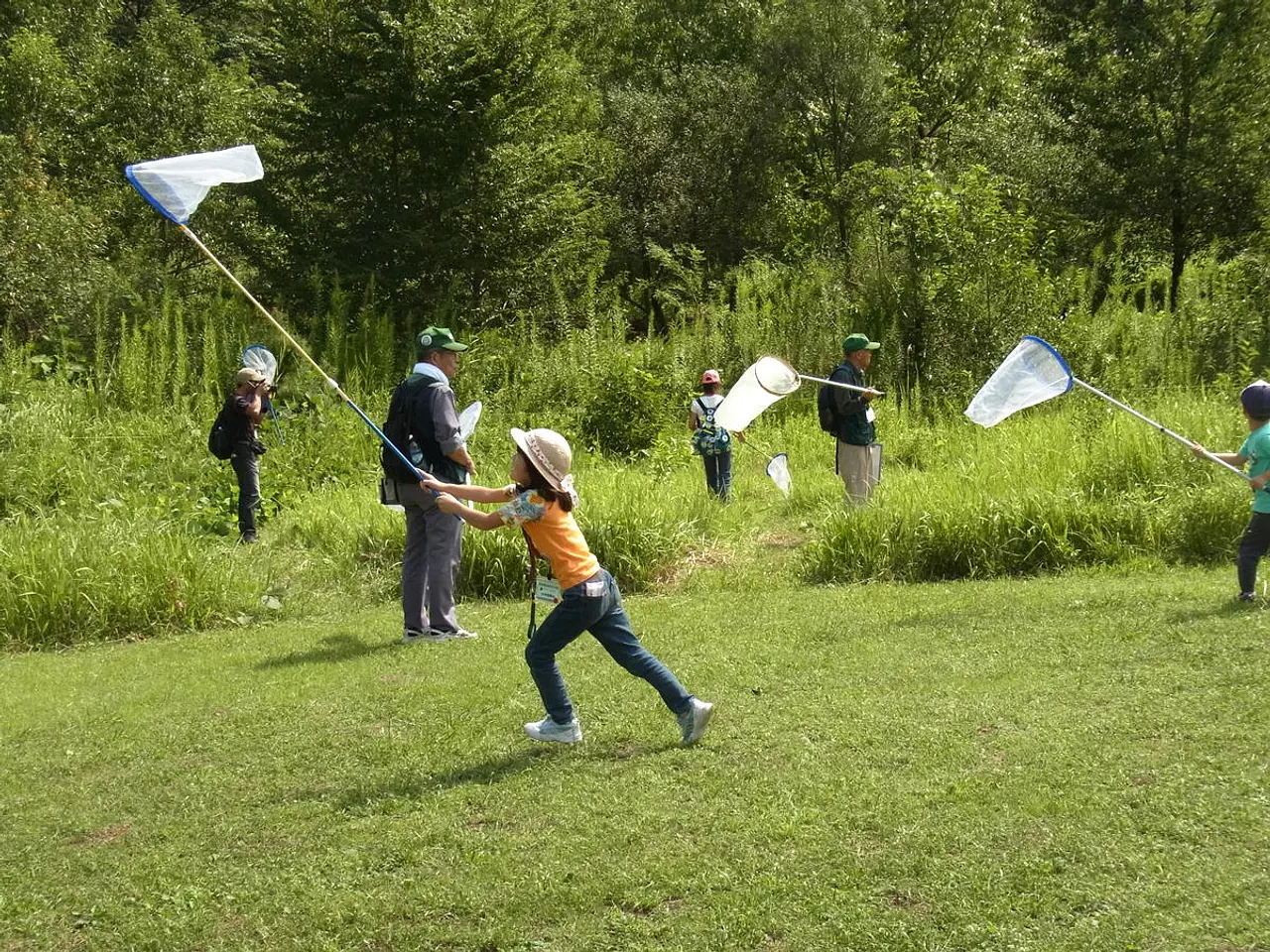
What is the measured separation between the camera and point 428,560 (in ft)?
26.3

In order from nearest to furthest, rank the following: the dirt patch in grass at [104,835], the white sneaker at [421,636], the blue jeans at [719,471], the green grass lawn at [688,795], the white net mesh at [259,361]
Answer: the green grass lawn at [688,795]
the dirt patch in grass at [104,835]
the white sneaker at [421,636]
the blue jeans at [719,471]
the white net mesh at [259,361]

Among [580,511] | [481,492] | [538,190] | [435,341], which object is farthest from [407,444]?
[538,190]

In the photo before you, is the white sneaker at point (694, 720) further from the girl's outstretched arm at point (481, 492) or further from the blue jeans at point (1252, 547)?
the blue jeans at point (1252, 547)

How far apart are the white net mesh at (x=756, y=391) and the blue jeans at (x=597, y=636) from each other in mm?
5341

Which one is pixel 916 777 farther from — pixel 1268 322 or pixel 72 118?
pixel 72 118

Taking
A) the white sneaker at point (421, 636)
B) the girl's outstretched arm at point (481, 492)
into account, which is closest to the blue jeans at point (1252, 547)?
the girl's outstretched arm at point (481, 492)

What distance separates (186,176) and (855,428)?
6.01 meters

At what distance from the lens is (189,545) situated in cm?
980

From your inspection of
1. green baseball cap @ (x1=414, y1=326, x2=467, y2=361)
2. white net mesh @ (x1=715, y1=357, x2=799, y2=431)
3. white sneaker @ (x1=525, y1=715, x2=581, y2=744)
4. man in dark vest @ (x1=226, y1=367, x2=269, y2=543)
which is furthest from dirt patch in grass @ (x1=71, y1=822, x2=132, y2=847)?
man in dark vest @ (x1=226, y1=367, x2=269, y2=543)

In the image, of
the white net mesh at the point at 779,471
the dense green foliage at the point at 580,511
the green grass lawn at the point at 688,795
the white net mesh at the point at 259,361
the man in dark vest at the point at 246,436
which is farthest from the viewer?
the white net mesh at the point at 259,361

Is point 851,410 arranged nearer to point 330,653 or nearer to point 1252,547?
point 1252,547

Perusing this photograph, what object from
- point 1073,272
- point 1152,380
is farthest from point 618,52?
point 1152,380

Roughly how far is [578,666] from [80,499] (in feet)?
26.2

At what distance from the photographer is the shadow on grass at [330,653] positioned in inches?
308
